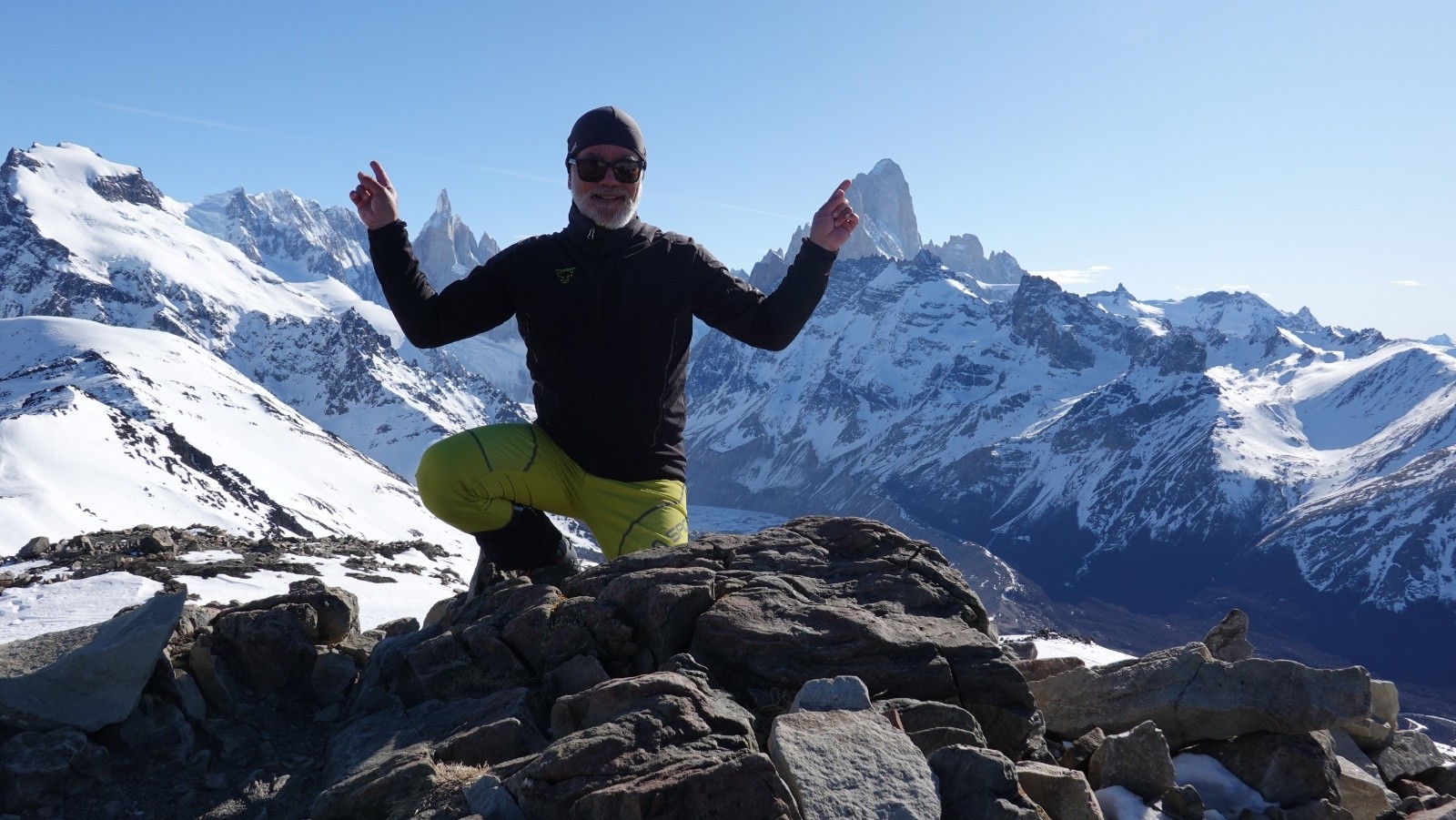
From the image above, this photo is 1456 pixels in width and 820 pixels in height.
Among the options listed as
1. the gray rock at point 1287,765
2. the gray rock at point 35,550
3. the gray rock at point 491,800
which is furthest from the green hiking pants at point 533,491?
the gray rock at point 35,550

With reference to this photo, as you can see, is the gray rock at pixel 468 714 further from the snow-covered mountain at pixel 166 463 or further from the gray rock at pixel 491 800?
the snow-covered mountain at pixel 166 463

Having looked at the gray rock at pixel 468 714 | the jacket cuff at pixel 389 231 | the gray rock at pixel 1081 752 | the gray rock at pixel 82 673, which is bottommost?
the gray rock at pixel 82 673

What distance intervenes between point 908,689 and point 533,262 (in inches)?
201

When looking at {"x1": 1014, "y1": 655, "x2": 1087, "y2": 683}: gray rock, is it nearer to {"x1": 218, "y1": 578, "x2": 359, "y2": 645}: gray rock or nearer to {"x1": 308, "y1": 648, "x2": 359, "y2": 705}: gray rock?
{"x1": 308, "y1": 648, "x2": 359, "y2": 705}: gray rock

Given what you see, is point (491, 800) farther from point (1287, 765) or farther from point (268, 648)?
point (1287, 765)

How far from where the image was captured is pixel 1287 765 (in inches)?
301

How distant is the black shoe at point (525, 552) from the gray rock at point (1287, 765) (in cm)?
627

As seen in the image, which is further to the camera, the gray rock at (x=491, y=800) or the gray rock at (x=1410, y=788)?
the gray rock at (x=1410, y=788)

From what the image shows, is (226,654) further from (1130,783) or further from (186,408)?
(186,408)

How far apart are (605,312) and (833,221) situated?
2.42m

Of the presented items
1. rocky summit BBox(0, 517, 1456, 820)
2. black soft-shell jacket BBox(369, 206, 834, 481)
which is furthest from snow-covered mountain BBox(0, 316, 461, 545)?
black soft-shell jacket BBox(369, 206, 834, 481)

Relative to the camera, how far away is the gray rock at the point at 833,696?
638cm

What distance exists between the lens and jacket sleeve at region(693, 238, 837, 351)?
9.37 meters

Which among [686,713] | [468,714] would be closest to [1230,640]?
[686,713]
